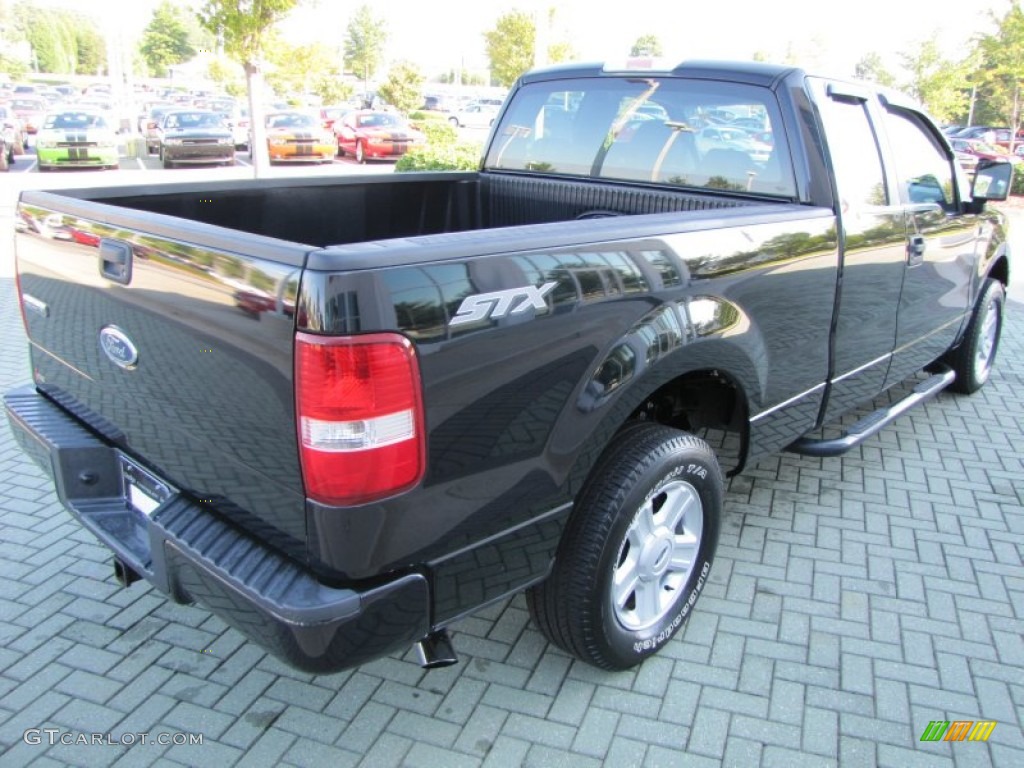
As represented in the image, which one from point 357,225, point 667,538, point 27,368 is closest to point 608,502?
point 667,538

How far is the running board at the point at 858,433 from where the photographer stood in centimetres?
342

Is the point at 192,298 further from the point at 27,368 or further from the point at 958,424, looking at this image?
the point at 958,424

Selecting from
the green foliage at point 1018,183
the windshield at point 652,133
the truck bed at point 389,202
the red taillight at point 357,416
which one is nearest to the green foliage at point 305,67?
the truck bed at point 389,202

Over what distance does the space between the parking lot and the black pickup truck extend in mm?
258

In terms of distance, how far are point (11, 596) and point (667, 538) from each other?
8.11ft

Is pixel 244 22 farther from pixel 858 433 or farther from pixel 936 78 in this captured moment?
pixel 936 78

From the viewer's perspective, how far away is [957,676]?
2695 millimetres

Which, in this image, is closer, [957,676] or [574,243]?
[574,243]

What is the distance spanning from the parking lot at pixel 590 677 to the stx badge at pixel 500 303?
133 cm

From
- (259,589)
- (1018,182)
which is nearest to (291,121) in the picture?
(1018,182)

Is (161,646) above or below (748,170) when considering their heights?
below

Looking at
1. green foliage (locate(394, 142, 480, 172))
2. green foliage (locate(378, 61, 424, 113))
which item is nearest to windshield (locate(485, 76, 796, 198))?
green foliage (locate(394, 142, 480, 172))

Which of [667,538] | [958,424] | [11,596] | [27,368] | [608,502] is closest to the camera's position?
[608,502]

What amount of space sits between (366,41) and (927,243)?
194 feet
